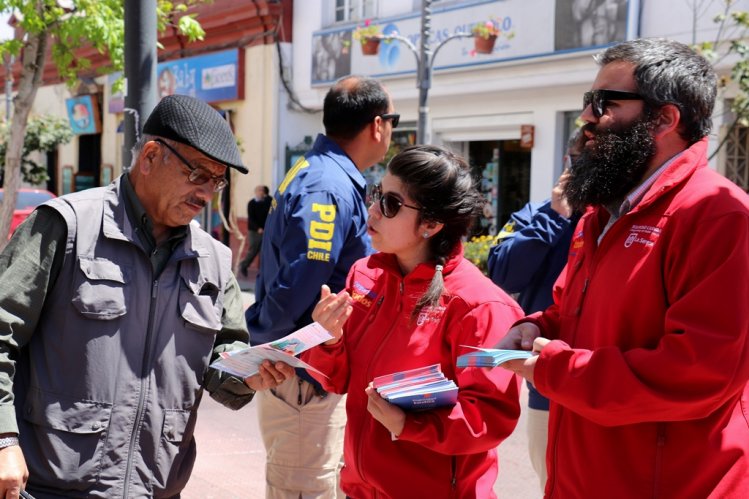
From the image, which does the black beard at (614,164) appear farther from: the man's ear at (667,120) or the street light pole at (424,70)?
the street light pole at (424,70)

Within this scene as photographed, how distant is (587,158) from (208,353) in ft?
4.47

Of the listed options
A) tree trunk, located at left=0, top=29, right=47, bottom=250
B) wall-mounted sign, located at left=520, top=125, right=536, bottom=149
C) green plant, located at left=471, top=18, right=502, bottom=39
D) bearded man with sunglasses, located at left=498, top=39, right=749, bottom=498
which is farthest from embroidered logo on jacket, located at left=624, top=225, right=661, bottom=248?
wall-mounted sign, located at left=520, top=125, right=536, bottom=149

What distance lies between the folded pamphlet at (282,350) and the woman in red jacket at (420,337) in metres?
0.08

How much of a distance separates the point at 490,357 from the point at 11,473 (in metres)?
1.35

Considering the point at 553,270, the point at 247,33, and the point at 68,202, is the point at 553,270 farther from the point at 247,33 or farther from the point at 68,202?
the point at 247,33

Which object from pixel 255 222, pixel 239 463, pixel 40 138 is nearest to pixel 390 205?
pixel 239 463

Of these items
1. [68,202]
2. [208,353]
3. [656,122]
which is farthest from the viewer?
[208,353]

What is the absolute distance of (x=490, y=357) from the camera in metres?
2.36

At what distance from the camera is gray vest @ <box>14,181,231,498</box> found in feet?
8.54

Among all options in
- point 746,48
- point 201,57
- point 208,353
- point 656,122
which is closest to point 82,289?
point 208,353

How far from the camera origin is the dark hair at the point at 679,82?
2512mm

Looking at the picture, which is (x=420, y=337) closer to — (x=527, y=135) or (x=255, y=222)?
(x=527, y=135)

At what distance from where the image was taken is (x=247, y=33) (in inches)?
792

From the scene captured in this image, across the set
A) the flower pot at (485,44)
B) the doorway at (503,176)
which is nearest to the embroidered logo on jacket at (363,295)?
the flower pot at (485,44)
